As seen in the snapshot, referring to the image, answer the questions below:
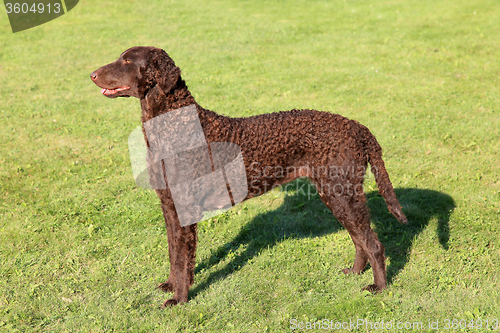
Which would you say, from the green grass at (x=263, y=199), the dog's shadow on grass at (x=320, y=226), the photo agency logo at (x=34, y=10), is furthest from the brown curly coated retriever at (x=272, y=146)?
the photo agency logo at (x=34, y=10)

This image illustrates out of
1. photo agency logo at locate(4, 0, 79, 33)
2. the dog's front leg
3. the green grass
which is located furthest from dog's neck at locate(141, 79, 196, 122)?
photo agency logo at locate(4, 0, 79, 33)

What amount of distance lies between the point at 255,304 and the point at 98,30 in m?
12.7

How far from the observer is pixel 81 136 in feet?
25.8

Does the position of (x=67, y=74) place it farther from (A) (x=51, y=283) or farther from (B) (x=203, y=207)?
(B) (x=203, y=207)

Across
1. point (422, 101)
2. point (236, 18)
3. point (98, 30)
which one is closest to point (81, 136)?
point (422, 101)

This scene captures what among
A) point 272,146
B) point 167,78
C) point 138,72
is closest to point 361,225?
point 272,146

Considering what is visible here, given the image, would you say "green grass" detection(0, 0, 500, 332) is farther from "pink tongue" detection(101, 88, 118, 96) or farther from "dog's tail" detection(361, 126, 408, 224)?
"pink tongue" detection(101, 88, 118, 96)

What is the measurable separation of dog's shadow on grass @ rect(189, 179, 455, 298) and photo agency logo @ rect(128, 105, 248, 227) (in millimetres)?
1067

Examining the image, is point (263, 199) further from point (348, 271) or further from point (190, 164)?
point (190, 164)

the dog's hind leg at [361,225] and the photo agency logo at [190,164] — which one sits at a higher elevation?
the photo agency logo at [190,164]

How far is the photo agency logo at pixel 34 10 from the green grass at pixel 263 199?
8.15ft

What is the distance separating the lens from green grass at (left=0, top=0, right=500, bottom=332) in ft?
13.5

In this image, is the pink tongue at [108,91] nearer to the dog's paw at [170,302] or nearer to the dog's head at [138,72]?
the dog's head at [138,72]

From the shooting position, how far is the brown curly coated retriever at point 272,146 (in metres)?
3.58
